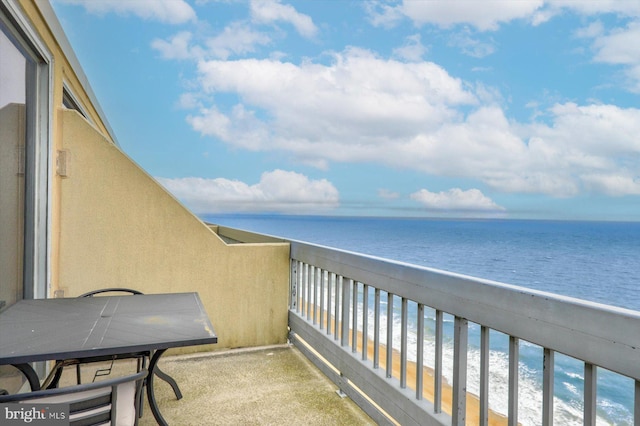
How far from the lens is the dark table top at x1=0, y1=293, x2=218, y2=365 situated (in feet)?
4.88

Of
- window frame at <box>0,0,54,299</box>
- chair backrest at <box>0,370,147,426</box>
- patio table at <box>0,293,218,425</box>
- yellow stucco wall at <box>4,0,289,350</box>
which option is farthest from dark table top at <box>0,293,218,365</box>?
yellow stucco wall at <box>4,0,289,350</box>

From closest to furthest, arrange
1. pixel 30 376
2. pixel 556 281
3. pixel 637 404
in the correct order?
pixel 637 404 → pixel 30 376 → pixel 556 281

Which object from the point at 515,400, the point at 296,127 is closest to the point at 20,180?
the point at 515,400

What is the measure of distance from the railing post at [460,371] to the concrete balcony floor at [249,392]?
78cm

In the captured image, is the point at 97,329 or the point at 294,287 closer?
the point at 97,329

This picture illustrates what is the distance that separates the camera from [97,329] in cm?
174

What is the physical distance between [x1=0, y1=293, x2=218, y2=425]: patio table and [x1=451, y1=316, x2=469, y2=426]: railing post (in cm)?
106

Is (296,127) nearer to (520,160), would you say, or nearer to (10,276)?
(520,160)

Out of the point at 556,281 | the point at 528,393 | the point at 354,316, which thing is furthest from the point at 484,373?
the point at 556,281

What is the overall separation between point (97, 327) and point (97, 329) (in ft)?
0.11

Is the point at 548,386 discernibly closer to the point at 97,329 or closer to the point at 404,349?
the point at 404,349

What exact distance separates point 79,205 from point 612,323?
11.3 feet

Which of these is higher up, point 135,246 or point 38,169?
point 38,169

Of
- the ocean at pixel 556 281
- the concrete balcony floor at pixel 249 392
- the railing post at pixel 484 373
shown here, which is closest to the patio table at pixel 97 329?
the concrete balcony floor at pixel 249 392
